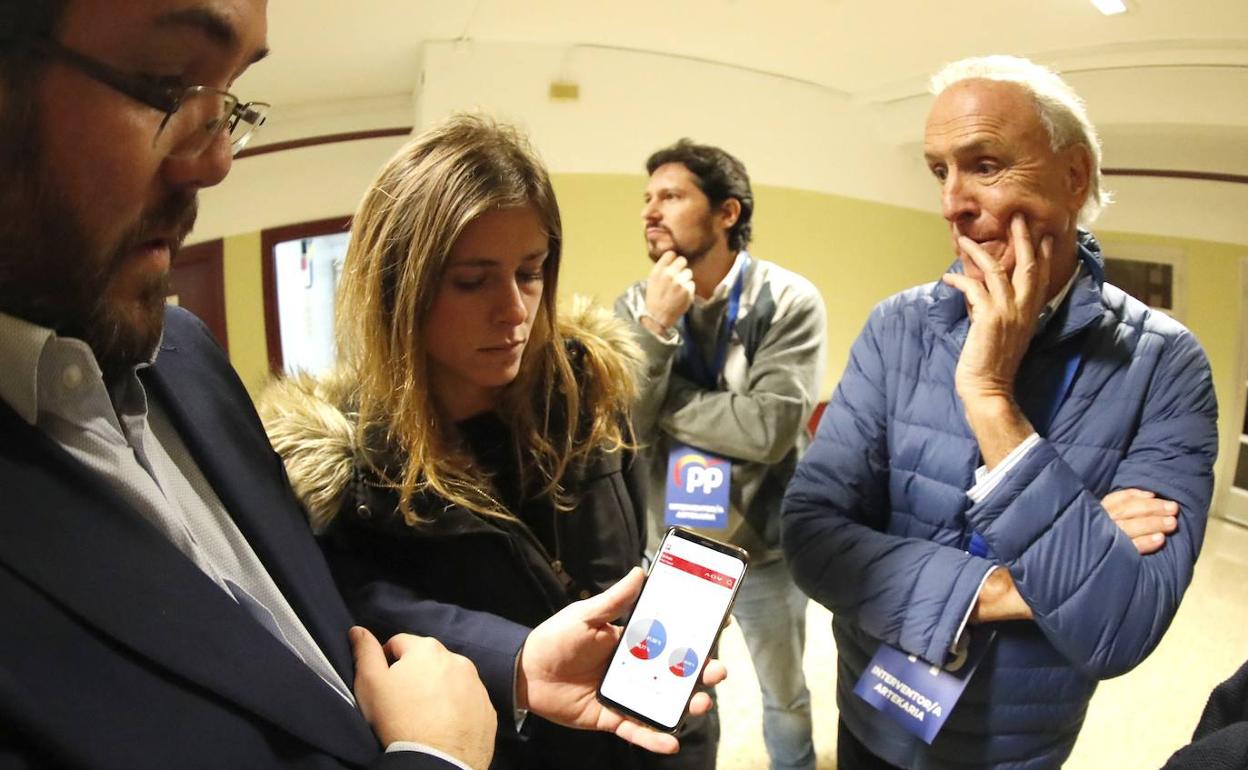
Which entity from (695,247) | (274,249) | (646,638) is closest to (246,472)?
(646,638)

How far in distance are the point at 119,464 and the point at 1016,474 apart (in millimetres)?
1100

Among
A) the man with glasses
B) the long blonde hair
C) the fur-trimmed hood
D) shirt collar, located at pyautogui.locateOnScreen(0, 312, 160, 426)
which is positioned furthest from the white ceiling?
shirt collar, located at pyautogui.locateOnScreen(0, 312, 160, 426)

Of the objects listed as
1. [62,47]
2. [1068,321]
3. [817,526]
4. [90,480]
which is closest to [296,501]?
[90,480]

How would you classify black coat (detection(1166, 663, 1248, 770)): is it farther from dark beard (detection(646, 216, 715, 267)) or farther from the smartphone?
dark beard (detection(646, 216, 715, 267))

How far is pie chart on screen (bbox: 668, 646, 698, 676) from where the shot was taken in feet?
Result: 3.42

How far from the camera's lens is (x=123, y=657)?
55cm

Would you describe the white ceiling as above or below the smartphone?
above

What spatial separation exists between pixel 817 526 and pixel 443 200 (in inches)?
32.8

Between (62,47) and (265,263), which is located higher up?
(62,47)

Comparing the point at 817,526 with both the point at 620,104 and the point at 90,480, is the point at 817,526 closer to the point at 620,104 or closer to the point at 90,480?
the point at 90,480

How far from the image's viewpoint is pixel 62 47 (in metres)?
0.53

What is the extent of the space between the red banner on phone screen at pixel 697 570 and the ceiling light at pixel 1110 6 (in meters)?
1.44

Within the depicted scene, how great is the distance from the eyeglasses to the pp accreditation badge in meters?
1.35

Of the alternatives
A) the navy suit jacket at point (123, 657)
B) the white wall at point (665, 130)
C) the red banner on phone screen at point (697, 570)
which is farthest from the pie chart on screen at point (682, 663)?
the white wall at point (665, 130)
